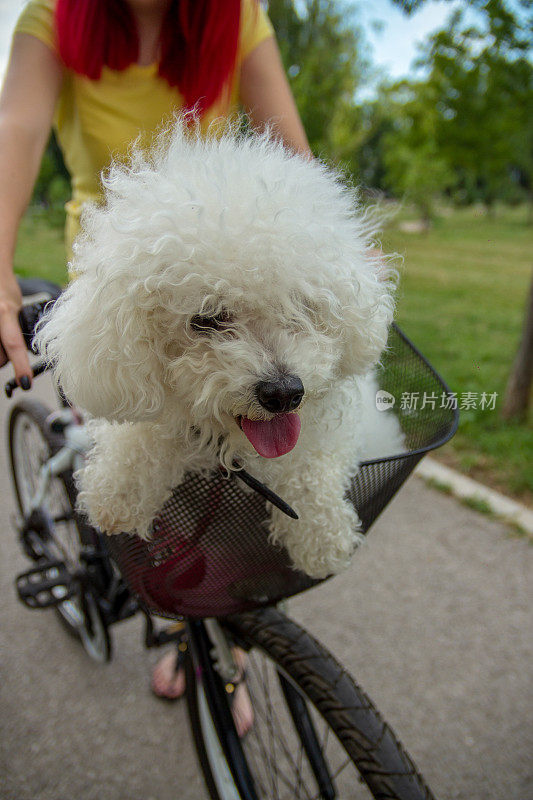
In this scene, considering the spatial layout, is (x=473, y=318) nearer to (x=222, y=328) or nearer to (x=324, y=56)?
(x=324, y=56)

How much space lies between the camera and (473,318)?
728 centimetres

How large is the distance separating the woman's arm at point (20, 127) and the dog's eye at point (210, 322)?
0.53 meters

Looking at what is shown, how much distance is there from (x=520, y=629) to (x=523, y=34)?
10.4 ft

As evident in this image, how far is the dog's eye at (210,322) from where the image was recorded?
0.98m

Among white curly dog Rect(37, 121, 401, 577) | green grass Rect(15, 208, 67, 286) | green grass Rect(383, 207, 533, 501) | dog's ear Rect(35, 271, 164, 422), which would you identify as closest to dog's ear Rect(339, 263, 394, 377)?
white curly dog Rect(37, 121, 401, 577)

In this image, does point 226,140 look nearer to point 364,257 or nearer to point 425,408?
point 364,257

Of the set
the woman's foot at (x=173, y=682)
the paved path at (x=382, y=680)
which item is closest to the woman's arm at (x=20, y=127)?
the woman's foot at (x=173, y=682)

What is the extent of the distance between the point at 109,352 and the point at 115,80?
3.34 ft

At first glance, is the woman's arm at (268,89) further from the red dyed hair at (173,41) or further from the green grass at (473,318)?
the green grass at (473,318)

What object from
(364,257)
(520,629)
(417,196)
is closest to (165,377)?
(364,257)

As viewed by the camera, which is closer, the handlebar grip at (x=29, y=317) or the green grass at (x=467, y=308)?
the handlebar grip at (x=29, y=317)

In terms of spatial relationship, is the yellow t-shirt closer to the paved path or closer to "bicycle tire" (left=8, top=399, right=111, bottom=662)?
"bicycle tire" (left=8, top=399, right=111, bottom=662)

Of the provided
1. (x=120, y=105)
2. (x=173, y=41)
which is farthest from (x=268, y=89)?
(x=120, y=105)

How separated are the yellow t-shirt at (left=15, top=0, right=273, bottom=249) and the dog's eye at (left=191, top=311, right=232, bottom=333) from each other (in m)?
0.75
